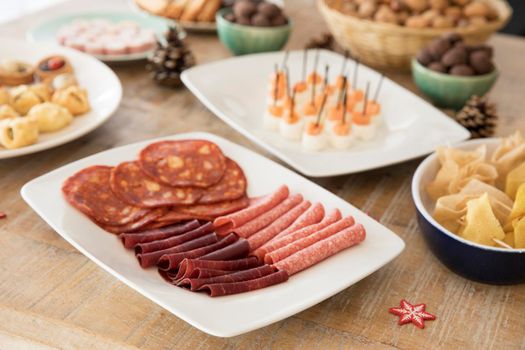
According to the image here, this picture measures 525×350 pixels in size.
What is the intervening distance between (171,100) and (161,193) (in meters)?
0.58

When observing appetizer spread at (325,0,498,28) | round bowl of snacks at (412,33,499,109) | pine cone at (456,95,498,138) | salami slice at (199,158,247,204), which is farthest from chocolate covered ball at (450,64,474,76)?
salami slice at (199,158,247,204)

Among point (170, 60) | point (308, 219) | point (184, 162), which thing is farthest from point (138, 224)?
point (170, 60)

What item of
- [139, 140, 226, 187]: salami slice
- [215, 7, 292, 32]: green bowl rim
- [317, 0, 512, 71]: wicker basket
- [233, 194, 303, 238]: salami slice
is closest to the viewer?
[233, 194, 303, 238]: salami slice

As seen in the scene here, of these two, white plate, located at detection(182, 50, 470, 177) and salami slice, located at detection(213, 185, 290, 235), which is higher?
salami slice, located at detection(213, 185, 290, 235)

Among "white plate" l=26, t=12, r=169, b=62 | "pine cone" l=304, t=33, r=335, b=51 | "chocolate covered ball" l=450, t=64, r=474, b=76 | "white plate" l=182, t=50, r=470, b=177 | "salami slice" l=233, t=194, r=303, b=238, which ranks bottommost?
"pine cone" l=304, t=33, r=335, b=51

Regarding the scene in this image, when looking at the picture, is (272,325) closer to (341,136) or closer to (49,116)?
(341,136)

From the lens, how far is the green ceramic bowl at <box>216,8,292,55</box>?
1.92 metres

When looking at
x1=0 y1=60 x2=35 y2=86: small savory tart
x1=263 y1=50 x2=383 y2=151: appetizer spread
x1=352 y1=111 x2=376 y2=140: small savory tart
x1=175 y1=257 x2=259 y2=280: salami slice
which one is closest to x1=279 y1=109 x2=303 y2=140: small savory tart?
x1=263 y1=50 x2=383 y2=151: appetizer spread

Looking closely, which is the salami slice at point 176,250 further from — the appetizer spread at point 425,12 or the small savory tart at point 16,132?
the appetizer spread at point 425,12

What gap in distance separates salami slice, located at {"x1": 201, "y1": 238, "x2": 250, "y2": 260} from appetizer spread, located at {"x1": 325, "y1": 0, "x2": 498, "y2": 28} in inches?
39.5

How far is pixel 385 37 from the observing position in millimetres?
1812

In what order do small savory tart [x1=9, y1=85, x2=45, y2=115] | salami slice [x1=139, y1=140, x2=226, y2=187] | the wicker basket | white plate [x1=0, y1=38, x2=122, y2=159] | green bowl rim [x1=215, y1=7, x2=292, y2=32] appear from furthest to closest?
green bowl rim [x1=215, y1=7, x2=292, y2=32] < the wicker basket < small savory tart [x1=9, y1=85, x2=45, y2=115] < white plate [x1=0, y1=38, x2=122, y2=159] < salami slice [x1=139, y1=140, x2=226, y2=187]

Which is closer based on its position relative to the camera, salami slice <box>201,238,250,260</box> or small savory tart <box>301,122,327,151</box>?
salami slice <box>201,238,250,260</box>

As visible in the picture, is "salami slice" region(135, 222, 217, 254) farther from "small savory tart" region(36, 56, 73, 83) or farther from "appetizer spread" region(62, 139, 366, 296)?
"small savory tart" region(36, 56, 73, 83)
